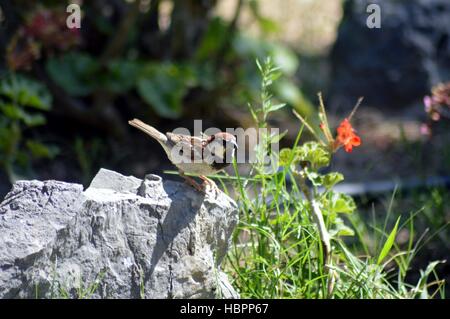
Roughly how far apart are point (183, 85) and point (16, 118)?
50.5 inches

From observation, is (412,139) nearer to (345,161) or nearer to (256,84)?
(345,161)

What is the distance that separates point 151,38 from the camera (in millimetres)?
6332

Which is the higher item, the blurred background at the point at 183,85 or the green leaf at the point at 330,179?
the blurred background at the point at 183,85

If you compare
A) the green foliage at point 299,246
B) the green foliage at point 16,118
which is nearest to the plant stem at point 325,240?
the green foliage at point 299,246

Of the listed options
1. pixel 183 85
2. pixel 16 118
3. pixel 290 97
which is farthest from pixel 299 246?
pixel 290 97

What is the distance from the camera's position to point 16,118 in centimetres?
502

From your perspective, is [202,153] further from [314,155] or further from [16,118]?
[16,118]

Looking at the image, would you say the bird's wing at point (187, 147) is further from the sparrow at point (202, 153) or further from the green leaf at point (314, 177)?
the green leaf at point (314, 177)

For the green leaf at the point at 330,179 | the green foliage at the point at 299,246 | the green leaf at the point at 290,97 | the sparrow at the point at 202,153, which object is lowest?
the green foliage at the point at 299,246

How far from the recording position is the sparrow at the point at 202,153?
286 cm

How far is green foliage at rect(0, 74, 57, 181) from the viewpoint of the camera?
498 cm

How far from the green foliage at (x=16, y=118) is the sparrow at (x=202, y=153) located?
223 cm
